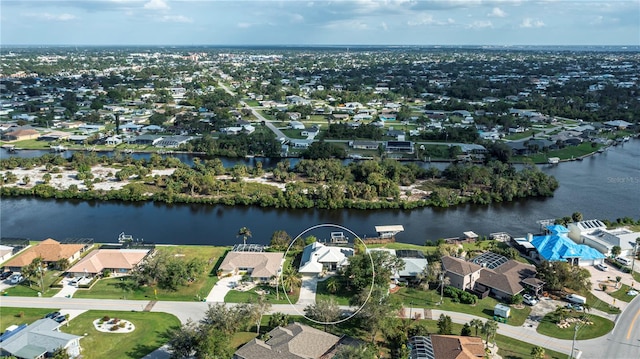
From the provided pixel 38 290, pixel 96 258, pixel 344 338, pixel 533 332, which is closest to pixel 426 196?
pixel 533 332

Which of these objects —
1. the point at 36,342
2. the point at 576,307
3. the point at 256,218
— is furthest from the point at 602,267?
the point at 36,342

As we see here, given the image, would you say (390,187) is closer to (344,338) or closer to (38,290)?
(344,338)

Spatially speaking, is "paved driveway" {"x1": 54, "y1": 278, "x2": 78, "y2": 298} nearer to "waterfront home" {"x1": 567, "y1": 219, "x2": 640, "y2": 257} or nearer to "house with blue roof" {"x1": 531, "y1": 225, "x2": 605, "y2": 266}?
"house with blue roof" {"x1": 531, "y1": 225, "x2": 605, "y2": 266}

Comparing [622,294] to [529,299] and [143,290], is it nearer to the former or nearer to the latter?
[529,299]

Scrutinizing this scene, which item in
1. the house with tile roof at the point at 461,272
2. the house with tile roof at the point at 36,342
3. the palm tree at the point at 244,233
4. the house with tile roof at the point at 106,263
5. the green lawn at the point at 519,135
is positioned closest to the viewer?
the house with tile roof at the point at 36,342

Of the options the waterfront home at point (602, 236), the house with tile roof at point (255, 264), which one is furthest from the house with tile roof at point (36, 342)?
the waterfront home at point (602, 236)

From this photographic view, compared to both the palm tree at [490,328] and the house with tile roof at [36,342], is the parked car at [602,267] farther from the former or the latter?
the house with tile roof at [36,342]
